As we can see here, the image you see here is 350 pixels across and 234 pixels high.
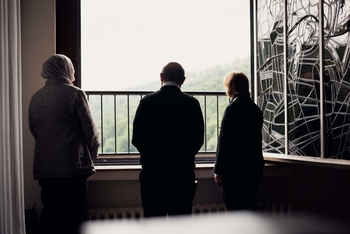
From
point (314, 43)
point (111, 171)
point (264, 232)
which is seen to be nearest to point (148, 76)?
point (111, 171)

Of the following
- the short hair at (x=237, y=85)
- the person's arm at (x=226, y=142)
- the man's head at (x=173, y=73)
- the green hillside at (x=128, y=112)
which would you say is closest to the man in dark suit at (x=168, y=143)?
the man's head at (x=173, y=73)

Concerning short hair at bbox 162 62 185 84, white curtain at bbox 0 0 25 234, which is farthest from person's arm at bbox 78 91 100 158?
short hair at bbox 162 62 185 84

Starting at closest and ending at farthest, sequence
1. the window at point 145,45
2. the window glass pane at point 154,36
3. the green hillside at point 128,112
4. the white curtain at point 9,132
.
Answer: the white curtain at point 9,132 → the green hillside at point 128,112 → the window at point 145,45 → the window glass pane at point 154,36

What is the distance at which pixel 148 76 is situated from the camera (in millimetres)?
5906

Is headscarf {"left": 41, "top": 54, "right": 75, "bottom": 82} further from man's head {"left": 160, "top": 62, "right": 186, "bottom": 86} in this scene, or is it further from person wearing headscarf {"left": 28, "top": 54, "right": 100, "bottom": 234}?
man's head {"left": 160, "top": 62, "right": 186, "bottom": 86}

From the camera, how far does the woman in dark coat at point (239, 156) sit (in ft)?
9.70

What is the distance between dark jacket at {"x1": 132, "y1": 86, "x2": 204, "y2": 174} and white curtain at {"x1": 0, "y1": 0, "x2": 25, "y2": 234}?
791mm

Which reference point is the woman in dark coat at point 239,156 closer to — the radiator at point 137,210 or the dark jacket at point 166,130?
the dark jacket at point 166,130

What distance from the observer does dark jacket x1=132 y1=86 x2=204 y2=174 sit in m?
2.79

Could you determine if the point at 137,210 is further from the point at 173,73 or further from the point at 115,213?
the point at 173,73

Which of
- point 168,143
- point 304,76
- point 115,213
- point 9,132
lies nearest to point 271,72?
point 304,76

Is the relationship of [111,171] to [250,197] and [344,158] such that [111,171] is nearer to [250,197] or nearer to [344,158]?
[250,197]

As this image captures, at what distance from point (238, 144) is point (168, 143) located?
0.50m

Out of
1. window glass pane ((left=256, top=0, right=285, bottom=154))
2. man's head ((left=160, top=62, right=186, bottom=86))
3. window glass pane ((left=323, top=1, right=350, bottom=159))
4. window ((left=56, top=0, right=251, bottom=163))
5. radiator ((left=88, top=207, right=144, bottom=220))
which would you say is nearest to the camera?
man's head ((left=160, top=62, right=186, bottom=86))
